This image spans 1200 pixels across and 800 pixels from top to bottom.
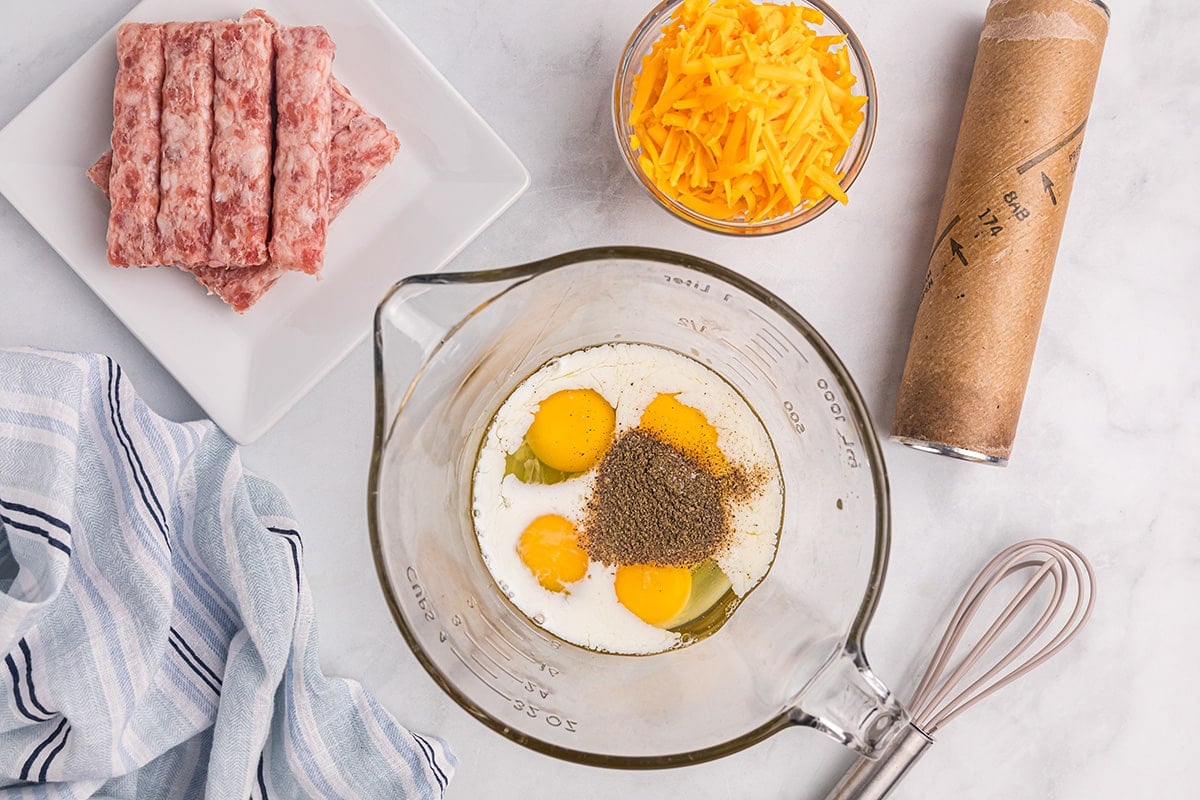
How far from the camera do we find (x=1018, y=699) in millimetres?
1413

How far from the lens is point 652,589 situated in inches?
47.7

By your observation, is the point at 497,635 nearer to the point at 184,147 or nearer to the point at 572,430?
the point at 572,430

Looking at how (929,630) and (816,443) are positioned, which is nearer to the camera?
(816,443)

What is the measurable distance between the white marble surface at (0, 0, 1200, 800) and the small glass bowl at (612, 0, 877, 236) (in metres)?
0.10

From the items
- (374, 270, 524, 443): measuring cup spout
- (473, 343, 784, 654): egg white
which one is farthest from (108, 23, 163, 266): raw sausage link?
(473, 343, 784, 654): egg white

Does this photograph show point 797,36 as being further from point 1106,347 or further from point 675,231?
point 1106,347

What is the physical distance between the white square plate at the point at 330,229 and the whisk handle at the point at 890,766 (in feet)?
3.01

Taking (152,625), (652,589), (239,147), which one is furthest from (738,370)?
(152,625)

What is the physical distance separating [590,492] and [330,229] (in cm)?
53

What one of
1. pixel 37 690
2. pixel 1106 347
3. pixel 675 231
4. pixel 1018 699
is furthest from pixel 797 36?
pixel 37 690

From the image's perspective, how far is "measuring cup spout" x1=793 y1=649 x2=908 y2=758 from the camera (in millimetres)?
1025

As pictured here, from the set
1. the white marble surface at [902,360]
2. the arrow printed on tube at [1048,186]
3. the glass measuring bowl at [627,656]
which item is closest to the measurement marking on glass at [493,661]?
the glass measuring bowl at [627,656]

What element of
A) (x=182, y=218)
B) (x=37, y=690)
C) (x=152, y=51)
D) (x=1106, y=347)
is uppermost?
(x=1106, y=347)

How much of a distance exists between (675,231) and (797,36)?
314 mm
